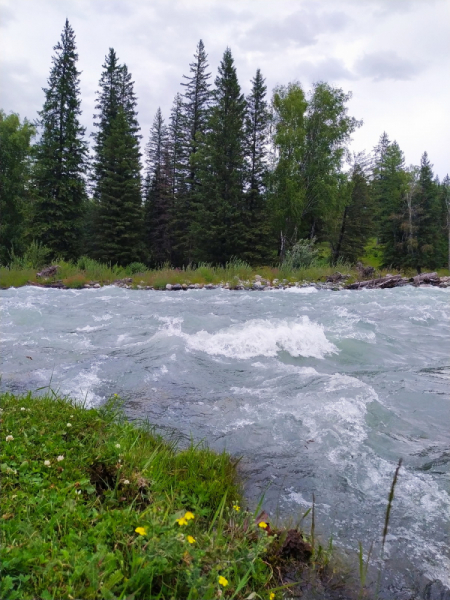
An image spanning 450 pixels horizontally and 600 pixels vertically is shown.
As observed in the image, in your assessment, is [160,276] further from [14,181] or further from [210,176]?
[14,181]

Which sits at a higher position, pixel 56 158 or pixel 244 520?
pixel 56 158

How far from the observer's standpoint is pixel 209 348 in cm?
689

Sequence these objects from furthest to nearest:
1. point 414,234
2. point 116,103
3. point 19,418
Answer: point 414,234 < point 116,103 < point 19,418

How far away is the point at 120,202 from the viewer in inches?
1048

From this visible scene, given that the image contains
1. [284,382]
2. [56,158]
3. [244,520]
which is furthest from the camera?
[56,158]

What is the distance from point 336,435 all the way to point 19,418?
2.88m

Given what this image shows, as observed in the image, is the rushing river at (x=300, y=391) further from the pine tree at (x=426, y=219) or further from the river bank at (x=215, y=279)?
the pine tree at (x=426, y=219)

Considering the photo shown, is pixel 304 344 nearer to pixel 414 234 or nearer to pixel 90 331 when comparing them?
pixel 90 331

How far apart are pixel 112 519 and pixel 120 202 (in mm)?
26516

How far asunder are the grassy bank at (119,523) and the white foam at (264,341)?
11.6 ft

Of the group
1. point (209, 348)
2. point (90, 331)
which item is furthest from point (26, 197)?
point (209, 348)

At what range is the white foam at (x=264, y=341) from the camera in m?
6.75

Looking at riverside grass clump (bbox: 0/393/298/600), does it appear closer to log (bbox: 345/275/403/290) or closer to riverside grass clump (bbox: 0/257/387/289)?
riverside grass clump (bbox: 0/257/387/289)

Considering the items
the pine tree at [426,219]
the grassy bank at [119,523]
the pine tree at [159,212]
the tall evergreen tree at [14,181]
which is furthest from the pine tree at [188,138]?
the grassy bank at [119,523]
